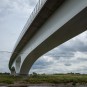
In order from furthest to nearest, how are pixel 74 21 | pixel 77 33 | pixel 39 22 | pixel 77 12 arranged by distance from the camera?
pixel 39 22, pixel 77 33, pixel 74 21, pixel 77 12

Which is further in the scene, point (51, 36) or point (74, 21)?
point (51, 36)

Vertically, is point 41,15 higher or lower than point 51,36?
higher

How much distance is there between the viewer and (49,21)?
2028 centimetres

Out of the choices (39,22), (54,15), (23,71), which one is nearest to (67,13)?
(54,15)

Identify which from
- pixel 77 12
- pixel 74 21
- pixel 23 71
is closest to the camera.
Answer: pixel 77 12

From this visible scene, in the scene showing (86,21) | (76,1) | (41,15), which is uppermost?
(41,15)

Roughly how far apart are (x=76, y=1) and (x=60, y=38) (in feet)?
19.6

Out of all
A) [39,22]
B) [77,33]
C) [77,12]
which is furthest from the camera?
[39,22]

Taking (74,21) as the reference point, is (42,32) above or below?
above

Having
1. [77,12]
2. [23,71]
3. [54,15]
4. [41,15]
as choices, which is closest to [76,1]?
[77,12]

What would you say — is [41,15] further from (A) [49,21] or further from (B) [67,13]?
(B) [67,13]

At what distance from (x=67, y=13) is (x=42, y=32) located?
7.22 metres

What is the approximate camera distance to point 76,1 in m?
14.6

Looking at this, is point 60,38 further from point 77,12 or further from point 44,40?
point 77,12
